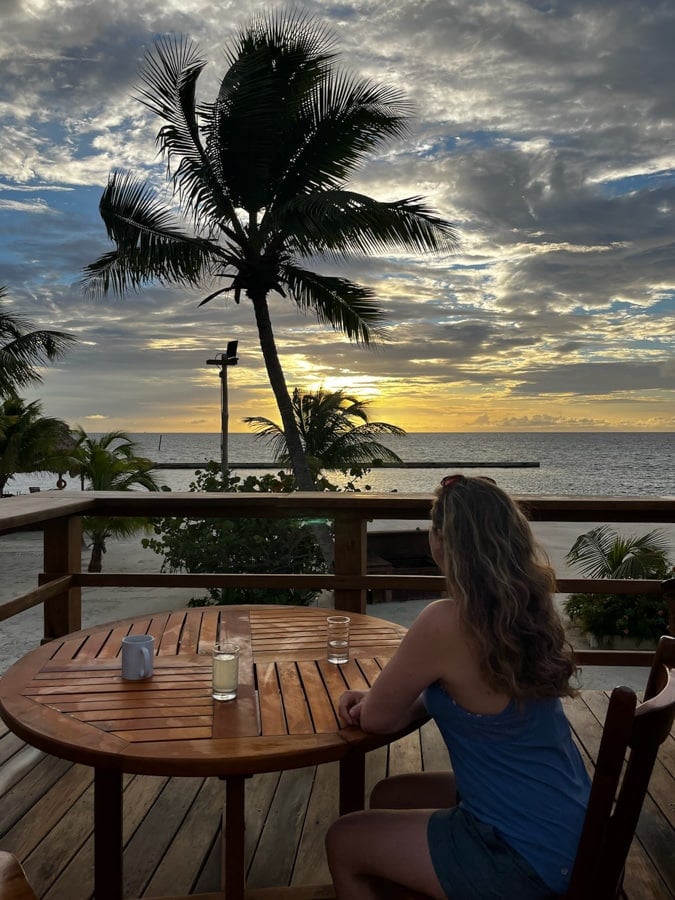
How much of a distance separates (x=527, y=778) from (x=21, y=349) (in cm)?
1994

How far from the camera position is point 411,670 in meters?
1.40

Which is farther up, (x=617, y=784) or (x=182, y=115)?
(x=182, y=115)

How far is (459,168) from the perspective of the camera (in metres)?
11.2

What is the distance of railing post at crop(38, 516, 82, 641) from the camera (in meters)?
3.21

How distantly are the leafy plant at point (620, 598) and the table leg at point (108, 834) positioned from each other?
7713mm

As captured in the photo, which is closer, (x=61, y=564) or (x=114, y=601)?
(x=61, y=564)

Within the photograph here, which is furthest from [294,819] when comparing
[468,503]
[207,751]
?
[468,503]

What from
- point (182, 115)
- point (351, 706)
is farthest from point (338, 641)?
point (182, 115)

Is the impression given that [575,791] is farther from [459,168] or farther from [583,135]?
[583,135]

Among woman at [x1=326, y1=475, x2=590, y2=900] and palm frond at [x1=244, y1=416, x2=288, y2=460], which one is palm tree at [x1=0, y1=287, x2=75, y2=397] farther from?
woman at [x1=326, y1=475, x2=590, y2=900]

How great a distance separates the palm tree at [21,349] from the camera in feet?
61.9

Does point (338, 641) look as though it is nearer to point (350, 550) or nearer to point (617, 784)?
point (617, 784)

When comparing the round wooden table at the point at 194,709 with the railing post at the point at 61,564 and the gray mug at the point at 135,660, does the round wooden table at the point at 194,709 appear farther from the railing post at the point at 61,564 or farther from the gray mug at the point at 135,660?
the railing post at the point at 61,564

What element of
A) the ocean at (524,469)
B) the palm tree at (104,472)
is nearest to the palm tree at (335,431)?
the palm tree at (104,472)
